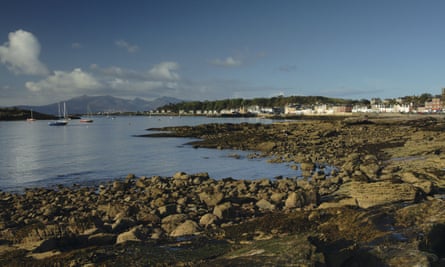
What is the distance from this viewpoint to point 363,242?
823 cm

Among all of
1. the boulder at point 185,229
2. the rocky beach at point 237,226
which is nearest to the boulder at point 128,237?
the rocky beach at point 237,226

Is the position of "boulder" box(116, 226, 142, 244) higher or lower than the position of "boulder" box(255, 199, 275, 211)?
higher

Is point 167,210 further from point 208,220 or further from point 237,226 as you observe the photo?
point 237,226

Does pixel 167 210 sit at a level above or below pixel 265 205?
above

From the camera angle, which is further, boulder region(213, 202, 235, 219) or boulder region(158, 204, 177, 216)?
boulder region(158, 204, 177, 216)

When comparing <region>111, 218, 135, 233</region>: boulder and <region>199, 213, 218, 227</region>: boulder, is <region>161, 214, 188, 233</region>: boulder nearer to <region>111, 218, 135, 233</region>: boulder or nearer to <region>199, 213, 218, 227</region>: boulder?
<region>199, 213, 218, 227</region>: boulder

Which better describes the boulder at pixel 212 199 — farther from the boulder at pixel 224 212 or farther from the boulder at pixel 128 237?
the boulder at pixel 128 237

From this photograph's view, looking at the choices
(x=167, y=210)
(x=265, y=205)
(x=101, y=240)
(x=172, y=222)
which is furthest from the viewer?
(x=265, y=205)

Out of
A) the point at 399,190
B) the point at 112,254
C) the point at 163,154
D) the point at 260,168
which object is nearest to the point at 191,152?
the point at 163,154

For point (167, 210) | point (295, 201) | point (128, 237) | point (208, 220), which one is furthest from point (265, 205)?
point (128, 237)

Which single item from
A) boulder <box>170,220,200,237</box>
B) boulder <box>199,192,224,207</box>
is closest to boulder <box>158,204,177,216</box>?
boulder <box>199,192,224,207</box>

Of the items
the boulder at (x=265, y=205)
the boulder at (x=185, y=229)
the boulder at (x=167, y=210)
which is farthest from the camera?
the boulder at (x=265, y=205)

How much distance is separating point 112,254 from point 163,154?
36380mm

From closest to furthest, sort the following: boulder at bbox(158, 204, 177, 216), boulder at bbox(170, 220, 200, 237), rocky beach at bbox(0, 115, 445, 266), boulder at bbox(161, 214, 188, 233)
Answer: rocky beach at bbox(0, 115, 445, 266) → boulder at bbox(170, 220, 200, 237) → boulder at bbox(161, 214, 188, 233) → boulder at bbox(158, 204, 177, 216)
